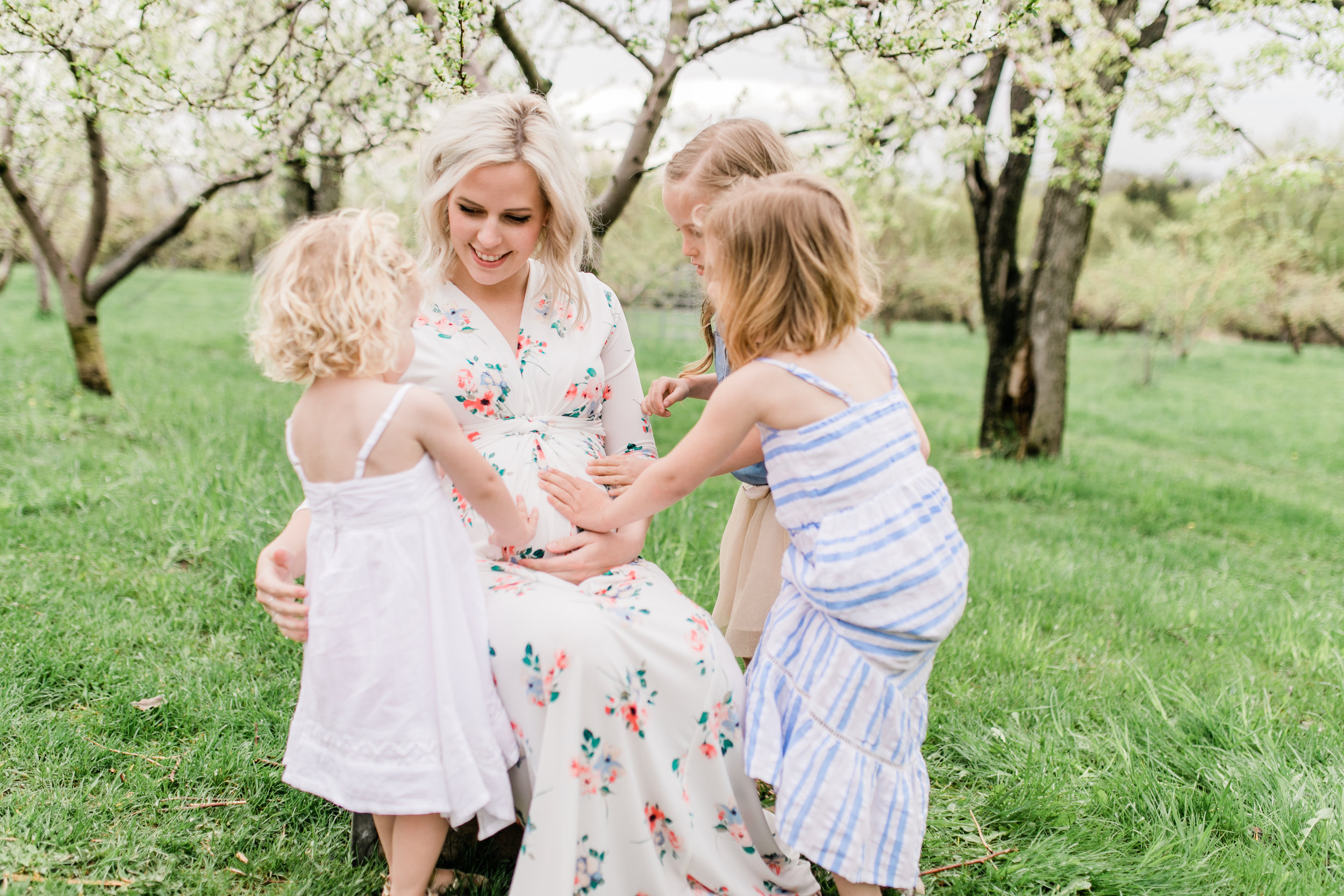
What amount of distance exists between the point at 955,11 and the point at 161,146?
16.4 ft

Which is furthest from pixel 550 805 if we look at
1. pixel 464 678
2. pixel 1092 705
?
pixel 1092 705

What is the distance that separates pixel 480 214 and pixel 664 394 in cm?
67

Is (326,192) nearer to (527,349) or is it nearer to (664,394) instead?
(527,349)

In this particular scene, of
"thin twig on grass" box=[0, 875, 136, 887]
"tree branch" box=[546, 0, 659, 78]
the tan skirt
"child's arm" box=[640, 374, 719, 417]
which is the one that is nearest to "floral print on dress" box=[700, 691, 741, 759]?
the tan skirt

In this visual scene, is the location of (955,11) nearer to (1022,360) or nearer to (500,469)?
(500,469)

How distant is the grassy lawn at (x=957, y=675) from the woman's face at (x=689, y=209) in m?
1.65

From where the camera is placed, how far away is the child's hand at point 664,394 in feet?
7.82

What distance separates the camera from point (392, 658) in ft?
5.61

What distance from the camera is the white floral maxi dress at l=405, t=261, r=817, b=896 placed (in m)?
1.76

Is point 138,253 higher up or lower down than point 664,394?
higher up

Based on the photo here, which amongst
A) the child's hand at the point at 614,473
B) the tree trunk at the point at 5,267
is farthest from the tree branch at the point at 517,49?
the tree trunk at the point at 5,267

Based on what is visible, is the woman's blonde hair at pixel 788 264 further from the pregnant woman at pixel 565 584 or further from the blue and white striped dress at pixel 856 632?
the pregnant woman at pixel 565 584

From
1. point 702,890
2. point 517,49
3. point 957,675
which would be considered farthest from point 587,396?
point 517,49

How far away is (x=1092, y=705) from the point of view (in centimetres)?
301
